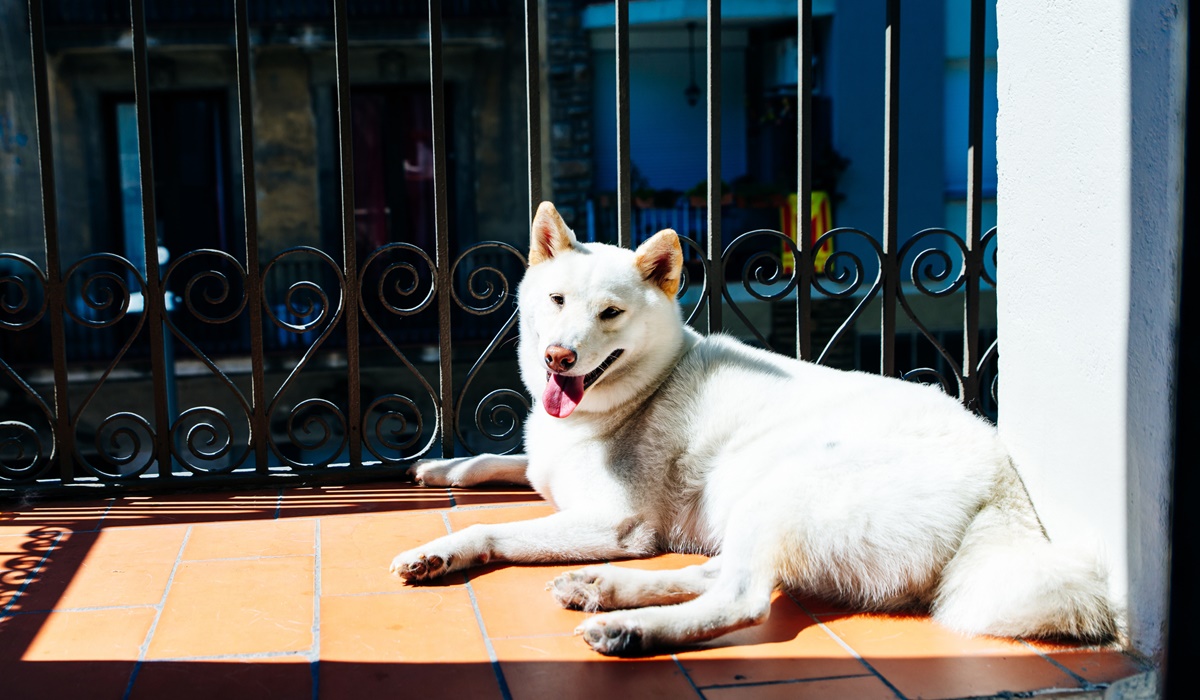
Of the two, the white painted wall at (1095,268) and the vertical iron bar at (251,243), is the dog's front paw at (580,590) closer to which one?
the white painted wall at (1095,268)

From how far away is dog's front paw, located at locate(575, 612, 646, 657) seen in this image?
7.38 ft

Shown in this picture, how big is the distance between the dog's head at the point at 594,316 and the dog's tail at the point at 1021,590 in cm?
113

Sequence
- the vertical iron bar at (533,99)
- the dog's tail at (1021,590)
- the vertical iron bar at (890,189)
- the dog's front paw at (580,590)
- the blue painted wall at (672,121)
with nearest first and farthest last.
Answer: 1. the dog's tail at (1021,590)
2. the dog's front paw at (580,590)
3. the vertical iron bar at (533,99)
4. the vertical iron bar at (890,189)
5. the blue painted wall at (672,121)

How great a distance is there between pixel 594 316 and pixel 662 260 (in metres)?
0.31

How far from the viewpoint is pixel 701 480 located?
295 cm

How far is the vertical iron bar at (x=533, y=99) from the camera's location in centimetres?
360

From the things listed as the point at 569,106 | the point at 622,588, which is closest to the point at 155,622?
the point at 622,588

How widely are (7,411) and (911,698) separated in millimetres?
15864

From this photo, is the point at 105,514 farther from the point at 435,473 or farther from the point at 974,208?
the point at 974,208

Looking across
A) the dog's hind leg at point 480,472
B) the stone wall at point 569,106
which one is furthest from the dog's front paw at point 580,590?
the stone wall at point 569,106

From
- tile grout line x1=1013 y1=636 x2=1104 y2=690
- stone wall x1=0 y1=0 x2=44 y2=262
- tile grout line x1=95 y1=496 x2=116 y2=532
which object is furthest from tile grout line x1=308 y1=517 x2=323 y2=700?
stone wall x1=0 y1=0 x2=44 y2=262

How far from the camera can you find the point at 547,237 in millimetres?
3227

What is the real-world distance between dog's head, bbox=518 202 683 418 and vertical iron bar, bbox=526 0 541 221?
409 mm

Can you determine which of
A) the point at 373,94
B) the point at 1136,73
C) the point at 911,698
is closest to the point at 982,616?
the point at 911,698
